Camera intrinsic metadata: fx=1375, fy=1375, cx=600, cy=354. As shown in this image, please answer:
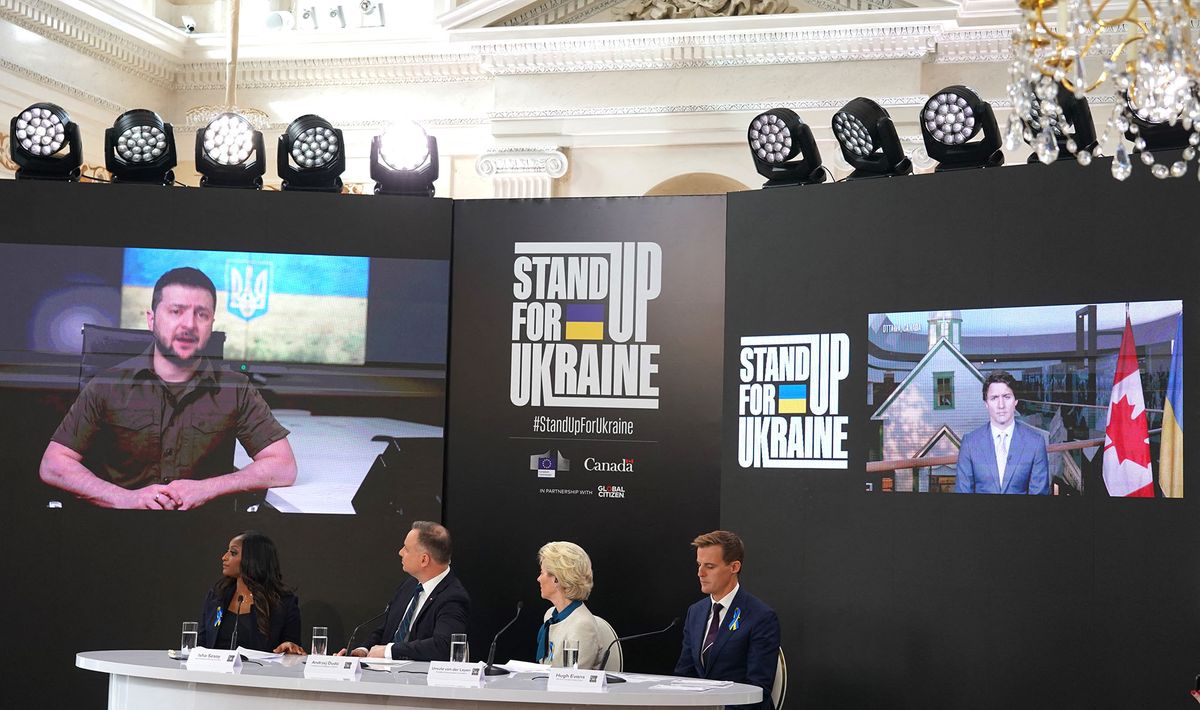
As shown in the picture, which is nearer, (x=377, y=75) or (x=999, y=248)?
(x=999, y=248)

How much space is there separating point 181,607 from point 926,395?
11.0ft

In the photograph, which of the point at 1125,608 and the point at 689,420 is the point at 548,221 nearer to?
the point at 689,420

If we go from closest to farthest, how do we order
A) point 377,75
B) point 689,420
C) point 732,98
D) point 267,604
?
point 267,604
point 689,420
point 732,98
point 377,75

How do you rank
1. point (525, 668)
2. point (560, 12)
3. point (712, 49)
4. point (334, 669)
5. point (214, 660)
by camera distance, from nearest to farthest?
point (334, 669), point (214, 660), point (525, 668), point (712, 49), point (560, 12)

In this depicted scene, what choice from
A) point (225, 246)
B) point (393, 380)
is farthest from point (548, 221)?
point (225, 246)

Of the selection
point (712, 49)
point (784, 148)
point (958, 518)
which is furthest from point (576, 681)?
point (712, 49)

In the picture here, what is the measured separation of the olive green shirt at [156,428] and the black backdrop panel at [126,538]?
0.50 feet

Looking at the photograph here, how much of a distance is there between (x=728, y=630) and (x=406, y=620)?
124 centimetres

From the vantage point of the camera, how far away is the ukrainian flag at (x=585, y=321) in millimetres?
6191

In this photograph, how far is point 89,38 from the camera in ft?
30.6

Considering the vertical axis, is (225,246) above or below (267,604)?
above

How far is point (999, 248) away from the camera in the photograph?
17.0 ft

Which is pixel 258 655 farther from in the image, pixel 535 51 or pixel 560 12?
pixel 560 12

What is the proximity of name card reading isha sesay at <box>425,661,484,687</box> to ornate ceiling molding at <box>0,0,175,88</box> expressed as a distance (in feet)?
20.4
